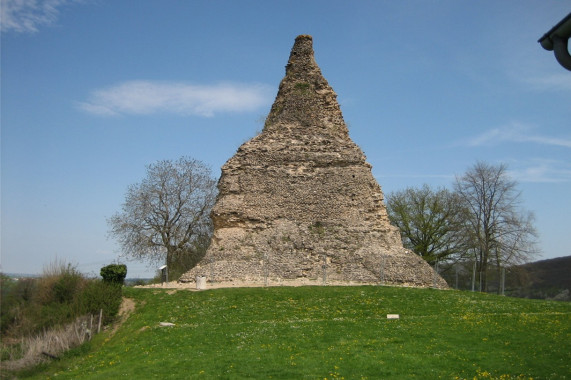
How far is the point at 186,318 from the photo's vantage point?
66.1ft

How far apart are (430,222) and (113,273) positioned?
27840 millimetres

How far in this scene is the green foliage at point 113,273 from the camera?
78.2 ft

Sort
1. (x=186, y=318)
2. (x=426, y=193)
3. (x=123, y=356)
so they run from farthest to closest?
(x=426, y=193) < (x=186, y=318) < (x=123, y=356)

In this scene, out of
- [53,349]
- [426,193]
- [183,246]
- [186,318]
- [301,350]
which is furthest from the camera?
[426,193]

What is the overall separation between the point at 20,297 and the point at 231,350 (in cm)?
1083

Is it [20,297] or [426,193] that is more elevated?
[426,193]

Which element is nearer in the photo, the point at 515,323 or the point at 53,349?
the point at 515,323

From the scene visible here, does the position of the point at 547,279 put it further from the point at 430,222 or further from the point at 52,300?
the point at 52,300

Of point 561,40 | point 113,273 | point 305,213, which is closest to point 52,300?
point 113,273

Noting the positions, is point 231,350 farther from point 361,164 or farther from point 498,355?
point 361,164

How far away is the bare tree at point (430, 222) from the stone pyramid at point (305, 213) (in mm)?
15564

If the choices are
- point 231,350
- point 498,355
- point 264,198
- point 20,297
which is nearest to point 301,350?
point 231,350

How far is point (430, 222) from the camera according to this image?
44.0 meters

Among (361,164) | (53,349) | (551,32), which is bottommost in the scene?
(53,349)
